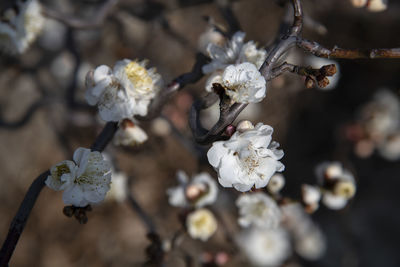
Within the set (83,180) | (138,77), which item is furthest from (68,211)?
(138,77)

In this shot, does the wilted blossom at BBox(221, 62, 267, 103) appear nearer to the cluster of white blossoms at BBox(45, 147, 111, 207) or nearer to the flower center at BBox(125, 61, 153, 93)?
the flower center at BBox(125, 61, 153, 93)

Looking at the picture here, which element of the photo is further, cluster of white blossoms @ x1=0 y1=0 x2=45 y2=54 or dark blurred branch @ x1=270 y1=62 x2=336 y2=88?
cluster of white blossoms @ x1=0 y1=0 x2=45 y2=54

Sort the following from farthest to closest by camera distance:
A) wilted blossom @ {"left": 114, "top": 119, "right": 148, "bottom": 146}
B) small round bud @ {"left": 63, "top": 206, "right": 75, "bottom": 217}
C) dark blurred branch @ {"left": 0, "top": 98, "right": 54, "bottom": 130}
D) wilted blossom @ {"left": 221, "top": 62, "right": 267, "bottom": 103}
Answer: dark blurred branch @ {"left": 0, "top": 98, "right": 54, "bottom": 130} < wilted blossom @ {"left": 114, "top": 119, "right": 148, "bottom": 146} < small round bud @ {"left": 63, "top": 206, "right": 75, "bottom": 217} < wilted blossom @ {"left": 221, "top": 62, "right": 267, "bottom": 103}

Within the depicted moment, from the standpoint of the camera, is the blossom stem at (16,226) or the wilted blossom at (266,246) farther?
the wilted blossom at (266,246)

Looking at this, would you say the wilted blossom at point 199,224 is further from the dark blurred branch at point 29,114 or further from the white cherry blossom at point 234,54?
the dark blurred branch at point 29,114

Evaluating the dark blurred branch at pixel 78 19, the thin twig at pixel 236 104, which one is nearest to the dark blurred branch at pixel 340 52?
the thin twig at pixel 236 104

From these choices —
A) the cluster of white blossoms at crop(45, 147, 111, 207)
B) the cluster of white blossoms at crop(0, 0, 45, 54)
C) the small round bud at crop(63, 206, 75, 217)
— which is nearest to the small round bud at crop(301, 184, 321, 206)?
the cluster of white blossoms at crop(45, 147, 111, 207)
